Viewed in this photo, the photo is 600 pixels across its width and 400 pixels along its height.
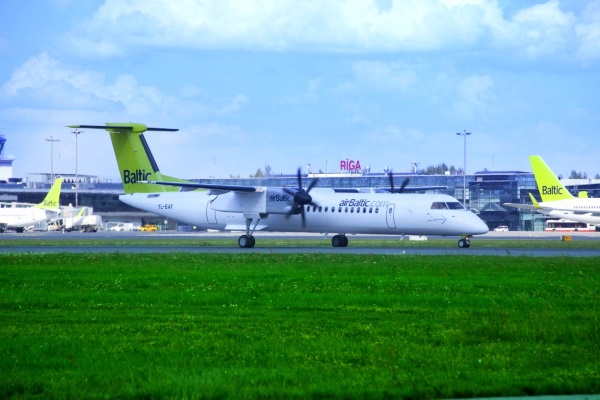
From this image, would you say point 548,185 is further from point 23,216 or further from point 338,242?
point 23,216

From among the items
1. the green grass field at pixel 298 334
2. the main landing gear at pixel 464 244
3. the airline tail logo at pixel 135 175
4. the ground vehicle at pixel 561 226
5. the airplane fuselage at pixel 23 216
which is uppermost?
the airline tail logo at pixel 135 175

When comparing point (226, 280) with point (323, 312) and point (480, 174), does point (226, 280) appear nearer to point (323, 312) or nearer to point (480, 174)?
point (323, 312)

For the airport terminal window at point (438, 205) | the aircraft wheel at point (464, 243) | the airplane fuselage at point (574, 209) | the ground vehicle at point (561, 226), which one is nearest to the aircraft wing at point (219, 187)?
the airport terminal window at point (438, 205)

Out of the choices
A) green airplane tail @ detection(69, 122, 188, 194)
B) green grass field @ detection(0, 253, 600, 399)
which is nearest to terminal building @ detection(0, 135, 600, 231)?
green airplane tail @ detection(69, 122, 188, 194)

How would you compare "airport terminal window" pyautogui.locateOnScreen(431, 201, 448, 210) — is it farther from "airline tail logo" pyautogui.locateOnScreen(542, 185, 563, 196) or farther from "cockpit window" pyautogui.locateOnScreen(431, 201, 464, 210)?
"airline tail logo" pyautogui.locateOnScreen(542, 185, 563, 196)

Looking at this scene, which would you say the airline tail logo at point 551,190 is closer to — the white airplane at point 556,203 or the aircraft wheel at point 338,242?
the white airplane at point 556,203

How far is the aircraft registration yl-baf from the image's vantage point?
161ft

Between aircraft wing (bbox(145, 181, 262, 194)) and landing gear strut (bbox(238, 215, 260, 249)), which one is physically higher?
aircraft wing (bbox(145, 181, 262, 194))

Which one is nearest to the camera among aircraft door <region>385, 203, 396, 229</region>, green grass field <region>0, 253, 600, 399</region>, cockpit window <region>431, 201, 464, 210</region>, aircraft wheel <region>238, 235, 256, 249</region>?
green grass field <region>0, 253, 600, 399</region>

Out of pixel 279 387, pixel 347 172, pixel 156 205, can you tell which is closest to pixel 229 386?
pixel 279 387

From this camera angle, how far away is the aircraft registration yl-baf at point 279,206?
49.0 m

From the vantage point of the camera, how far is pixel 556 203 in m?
81.8

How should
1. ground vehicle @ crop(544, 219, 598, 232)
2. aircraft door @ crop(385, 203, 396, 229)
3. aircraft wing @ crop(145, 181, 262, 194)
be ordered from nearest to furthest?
aircraft door @ crop(385, 203, 396, 229) → aircraft wing @ crop(145, 181, 262, 194) → ground vehicle @ crop(544, 219, 598, 232)

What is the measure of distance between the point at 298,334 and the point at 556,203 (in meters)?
69.5
